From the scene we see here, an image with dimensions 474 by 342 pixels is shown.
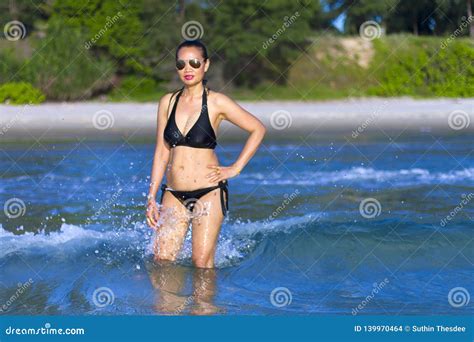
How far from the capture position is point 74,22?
3562 centimetres

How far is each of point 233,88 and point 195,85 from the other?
97.3ft

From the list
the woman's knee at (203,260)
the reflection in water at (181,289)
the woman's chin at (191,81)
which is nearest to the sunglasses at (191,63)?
the woman's chin at (191,81)

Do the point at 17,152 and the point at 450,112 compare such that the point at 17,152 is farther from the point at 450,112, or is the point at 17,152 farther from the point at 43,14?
the point at 43,14

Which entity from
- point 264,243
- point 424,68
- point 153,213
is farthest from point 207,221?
point 424,68

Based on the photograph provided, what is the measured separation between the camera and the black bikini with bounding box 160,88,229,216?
7074 millimetres

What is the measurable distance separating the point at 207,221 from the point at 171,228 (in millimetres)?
365

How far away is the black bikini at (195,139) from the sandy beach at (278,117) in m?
17.4

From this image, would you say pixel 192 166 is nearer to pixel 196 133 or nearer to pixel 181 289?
pixel 196 133

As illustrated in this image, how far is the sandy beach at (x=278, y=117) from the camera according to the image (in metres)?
26.4

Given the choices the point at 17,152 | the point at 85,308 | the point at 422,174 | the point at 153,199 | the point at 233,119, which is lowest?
the point at 85,308

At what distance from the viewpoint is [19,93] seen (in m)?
31.5

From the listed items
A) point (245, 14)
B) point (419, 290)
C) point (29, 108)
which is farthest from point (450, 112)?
point (419, 290)

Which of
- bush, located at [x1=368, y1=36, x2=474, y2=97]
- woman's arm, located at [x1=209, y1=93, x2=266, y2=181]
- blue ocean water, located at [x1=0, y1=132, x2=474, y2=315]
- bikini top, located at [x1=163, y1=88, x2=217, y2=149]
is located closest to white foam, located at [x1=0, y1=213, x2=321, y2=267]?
blue ocean water, located at [x1=0, y1=132, x2=474, y2=315]

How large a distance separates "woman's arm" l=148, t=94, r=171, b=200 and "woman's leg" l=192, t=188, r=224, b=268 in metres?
0.44
